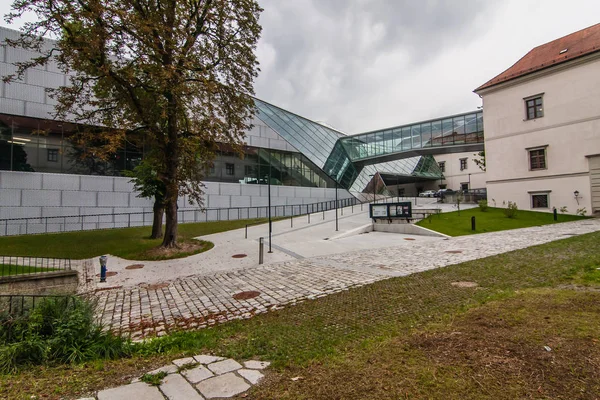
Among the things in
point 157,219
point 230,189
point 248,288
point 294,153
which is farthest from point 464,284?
point 294,153

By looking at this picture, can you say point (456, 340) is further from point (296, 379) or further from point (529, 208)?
point (529, 208)

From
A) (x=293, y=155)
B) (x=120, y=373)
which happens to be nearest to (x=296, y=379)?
(x=120, y=373)

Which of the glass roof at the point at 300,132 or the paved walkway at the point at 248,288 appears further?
the glass roof at the point at 300,132

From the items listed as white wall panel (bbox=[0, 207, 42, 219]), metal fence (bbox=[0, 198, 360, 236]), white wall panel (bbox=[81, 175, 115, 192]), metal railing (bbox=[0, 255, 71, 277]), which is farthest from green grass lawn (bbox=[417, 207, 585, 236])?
white wall panel (bbox=[0, 207, 42, 219])

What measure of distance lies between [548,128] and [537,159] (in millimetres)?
2601

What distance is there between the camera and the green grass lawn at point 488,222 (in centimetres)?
1748

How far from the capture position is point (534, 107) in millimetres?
25469

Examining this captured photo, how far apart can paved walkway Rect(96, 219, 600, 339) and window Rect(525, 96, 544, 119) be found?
2034 centimetres

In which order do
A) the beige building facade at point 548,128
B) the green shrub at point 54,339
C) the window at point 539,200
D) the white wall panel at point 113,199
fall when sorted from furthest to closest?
1. the window at point 539,200
2. the beige building facade at point 548,128
3. the white wall panel at point 113,199
4. the green shrub at point 54,339

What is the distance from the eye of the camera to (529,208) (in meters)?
25.2

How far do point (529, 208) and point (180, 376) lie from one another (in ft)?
100

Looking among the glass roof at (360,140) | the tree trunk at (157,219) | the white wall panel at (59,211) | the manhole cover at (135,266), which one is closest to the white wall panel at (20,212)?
the white wall panel at (59,211)

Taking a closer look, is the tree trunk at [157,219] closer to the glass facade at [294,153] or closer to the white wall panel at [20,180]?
the glass facade at [294,153]

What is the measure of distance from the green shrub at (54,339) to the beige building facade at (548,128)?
99.5ft
